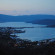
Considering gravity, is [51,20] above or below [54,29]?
above

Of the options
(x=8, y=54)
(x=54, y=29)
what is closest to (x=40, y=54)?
(x=8, y=54)

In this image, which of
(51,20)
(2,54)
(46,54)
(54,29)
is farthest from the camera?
(54,29)

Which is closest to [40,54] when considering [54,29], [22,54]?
[22,54]

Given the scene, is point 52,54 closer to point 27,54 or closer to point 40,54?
point 40,54

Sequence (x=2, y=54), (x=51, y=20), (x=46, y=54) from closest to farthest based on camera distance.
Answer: (x=2, y=54) → (x=46, y=54) → (x=51, y=20)

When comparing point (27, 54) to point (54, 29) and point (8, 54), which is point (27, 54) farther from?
point (54, 29)

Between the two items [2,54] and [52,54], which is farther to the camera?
[52,54]

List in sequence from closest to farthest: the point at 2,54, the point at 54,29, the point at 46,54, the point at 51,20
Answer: the point at 2,54 < the point at 46,54 < the point at 51,20 < the point at 54,29

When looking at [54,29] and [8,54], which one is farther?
[54,29]

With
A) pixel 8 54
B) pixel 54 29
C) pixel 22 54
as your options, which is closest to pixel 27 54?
pixel 22 54
